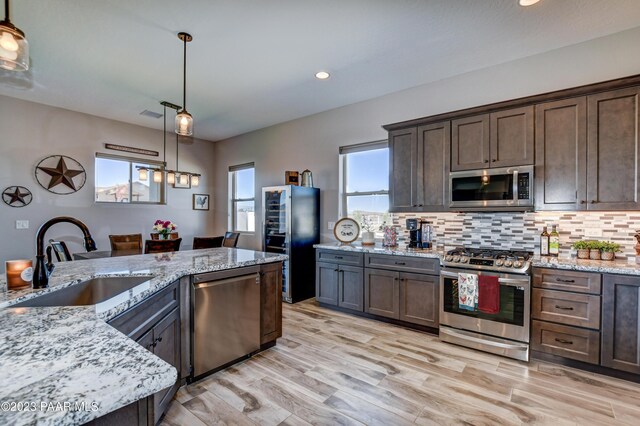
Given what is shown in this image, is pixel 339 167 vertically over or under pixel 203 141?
under

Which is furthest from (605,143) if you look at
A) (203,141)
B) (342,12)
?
(203,141)

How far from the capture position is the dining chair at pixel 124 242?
411 centimetres

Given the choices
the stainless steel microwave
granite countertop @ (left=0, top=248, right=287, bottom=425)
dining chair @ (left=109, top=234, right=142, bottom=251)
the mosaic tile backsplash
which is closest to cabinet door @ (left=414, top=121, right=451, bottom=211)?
the stainless steel microwave

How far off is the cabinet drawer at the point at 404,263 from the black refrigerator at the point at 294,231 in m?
1.23

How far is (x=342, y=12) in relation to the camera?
2.46 metres

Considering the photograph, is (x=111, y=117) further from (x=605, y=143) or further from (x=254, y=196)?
(x=605, y=143)

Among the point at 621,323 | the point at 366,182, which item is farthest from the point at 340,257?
the point at 621,323

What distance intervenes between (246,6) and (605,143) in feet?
10.7

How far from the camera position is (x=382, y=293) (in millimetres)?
3570

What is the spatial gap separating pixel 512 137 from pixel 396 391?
8.63 ft

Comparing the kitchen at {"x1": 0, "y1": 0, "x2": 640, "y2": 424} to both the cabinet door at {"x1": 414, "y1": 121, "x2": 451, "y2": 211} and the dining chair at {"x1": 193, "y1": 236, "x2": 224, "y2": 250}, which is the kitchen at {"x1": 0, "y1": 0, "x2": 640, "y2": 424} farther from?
the dining chair at {"x1": 193, "y1": 236, "x2": 224, "y2": 250}

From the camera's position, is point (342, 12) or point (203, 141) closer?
point (342, 12)

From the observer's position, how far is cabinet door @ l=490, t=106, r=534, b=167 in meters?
2.92

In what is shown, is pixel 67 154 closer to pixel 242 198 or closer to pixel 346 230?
pixel 242 198
